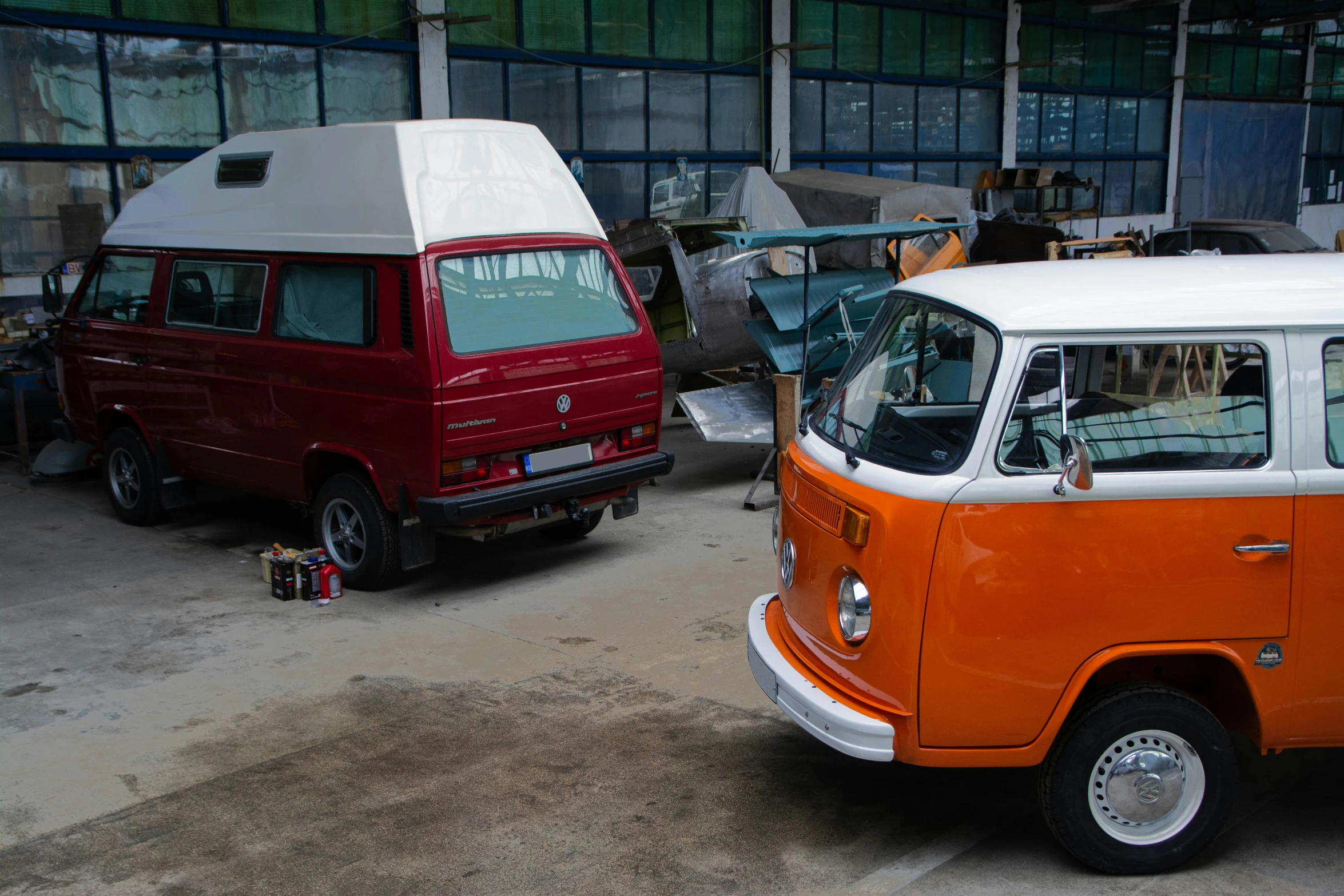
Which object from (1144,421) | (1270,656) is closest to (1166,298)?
(1144,421)

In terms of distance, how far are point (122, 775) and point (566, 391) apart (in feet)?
10.4

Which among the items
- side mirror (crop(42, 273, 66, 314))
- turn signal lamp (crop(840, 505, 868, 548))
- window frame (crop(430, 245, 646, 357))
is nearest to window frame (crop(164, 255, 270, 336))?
window frame (crop(430, 245, 646, 357))

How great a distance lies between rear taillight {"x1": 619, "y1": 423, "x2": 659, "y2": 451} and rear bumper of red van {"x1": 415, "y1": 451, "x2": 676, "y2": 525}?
9 centimetres

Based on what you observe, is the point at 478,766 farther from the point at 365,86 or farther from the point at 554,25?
the point at 554,25

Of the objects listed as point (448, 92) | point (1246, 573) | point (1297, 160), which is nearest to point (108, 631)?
point (1246, 573)

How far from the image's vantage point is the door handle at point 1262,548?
3.64 meters

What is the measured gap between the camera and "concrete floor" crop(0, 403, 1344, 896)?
13.0 feet

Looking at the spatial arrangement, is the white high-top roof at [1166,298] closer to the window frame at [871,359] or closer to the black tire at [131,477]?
the window frame at [871,359]

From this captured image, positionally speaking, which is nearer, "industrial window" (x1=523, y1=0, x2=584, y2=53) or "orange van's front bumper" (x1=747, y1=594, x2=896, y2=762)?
"orange van's front bumper" (x1=747, y1=594, x2=896, y2=762)

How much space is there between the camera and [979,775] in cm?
466

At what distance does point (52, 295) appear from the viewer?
920 cm

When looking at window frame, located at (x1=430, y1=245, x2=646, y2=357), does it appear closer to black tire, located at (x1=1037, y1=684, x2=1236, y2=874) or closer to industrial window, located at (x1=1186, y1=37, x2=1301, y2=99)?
black tire, located at (x1=1037, y1=684, x2=1236, y2=874)

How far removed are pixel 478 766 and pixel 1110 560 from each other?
105 inches

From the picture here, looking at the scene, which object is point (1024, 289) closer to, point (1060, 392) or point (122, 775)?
point (1060, 392)
